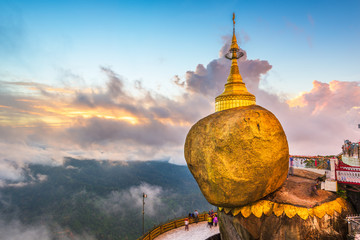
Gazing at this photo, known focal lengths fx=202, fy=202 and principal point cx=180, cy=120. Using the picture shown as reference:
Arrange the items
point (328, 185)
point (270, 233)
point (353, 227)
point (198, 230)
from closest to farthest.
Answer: point (353, 227) → point (270, 233) → point (328, 185) → point (198, 230)

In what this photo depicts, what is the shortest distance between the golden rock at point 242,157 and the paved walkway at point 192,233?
35.5ft

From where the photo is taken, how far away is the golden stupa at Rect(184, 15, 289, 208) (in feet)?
37.4

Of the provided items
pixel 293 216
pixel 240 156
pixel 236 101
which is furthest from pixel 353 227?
pixel 236 101

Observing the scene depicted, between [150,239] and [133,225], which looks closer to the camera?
[150,239]

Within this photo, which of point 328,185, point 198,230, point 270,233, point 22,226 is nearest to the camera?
point 270,233

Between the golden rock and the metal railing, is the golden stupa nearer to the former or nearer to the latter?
the golden rock

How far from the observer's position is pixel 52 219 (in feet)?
589

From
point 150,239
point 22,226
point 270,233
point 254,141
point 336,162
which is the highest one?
point 254,141

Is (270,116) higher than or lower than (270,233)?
higher

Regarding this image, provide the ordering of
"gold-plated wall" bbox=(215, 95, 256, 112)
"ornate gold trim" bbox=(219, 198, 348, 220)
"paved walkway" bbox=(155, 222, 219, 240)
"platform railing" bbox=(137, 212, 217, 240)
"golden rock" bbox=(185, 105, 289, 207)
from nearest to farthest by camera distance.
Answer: "ornate gold trim" bbox=(219, 198, 348, 220) → "golden rock" bbox=(185, 105, 289, 207) → "gold-plated wall" bbox=(215, 95, 256, 112) → "platform railing" bbox=(137, 212, 217, 240) → "paved walkway" bbox=(155, 222, 219, 240)

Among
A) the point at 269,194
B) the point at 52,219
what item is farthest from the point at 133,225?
the point at 269,194

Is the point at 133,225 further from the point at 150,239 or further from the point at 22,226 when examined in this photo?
the point at 150,239

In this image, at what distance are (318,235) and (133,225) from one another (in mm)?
193508

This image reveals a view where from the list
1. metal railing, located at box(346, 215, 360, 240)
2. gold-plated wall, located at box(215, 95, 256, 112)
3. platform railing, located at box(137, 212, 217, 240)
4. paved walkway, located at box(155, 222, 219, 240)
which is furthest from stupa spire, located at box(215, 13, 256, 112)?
platform railing, located at box(137, 212, 217, 240)
